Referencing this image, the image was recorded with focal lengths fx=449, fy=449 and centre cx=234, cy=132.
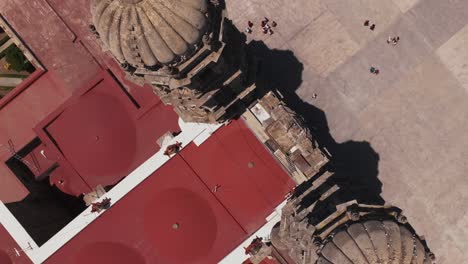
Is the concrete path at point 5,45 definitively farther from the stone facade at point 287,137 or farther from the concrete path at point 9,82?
the stone facade at point 287,137

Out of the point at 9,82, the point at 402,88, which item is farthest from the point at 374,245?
the point at 9,82

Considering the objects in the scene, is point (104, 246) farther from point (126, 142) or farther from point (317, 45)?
point (317, 45)

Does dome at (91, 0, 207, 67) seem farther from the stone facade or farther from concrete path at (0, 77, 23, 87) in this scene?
concrete path at (0, 77, 23, 87)

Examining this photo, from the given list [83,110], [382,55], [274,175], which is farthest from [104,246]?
[382,55]

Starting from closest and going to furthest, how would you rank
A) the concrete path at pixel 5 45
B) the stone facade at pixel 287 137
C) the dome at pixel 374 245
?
1. the dome at pixel 374 245
2. the stone facade at pixel 287 137
3. the concrete path at pixel 5 45

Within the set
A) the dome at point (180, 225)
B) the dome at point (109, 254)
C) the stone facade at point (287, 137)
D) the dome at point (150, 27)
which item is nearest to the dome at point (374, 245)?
the stone facade at point (287, 137)

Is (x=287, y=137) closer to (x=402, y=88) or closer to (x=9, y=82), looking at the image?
(x=402, y=88)

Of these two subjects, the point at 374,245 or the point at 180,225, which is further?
the point at 180,225
